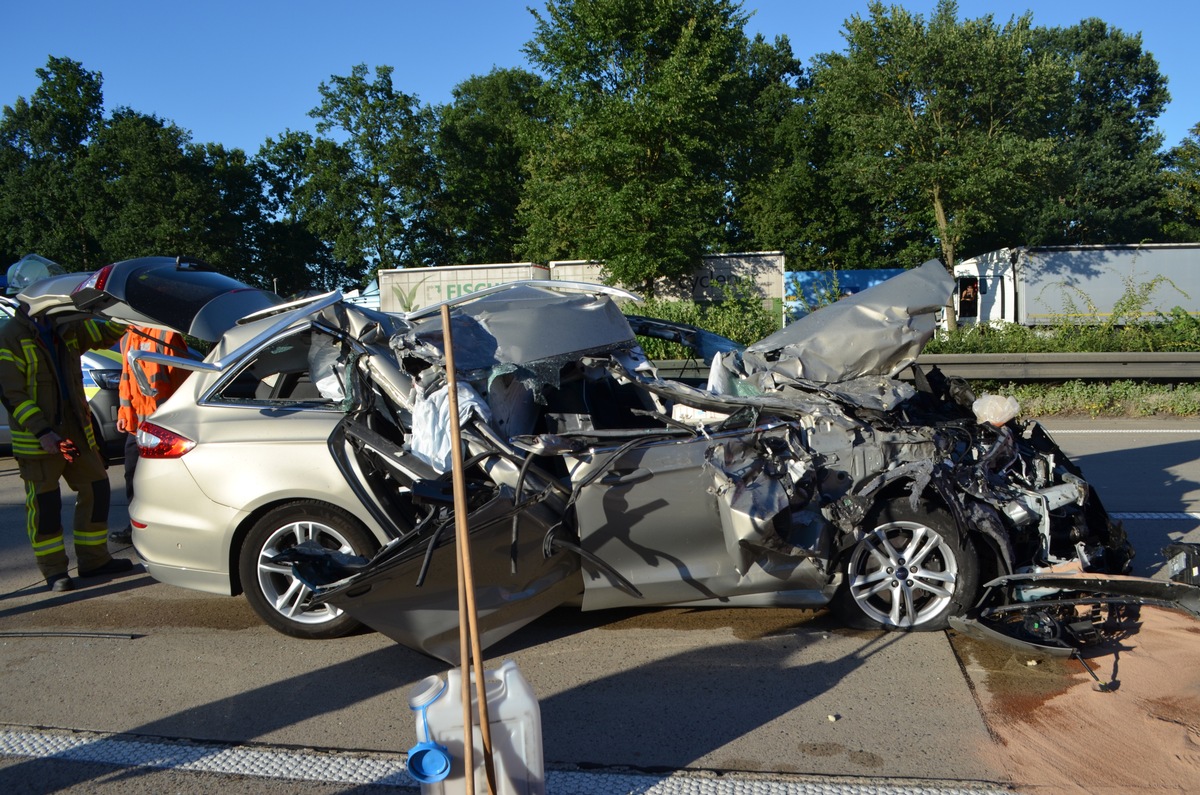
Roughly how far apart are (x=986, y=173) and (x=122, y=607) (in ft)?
87.2

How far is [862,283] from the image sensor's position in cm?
3061

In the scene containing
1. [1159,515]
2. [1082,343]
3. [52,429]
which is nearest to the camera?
[52,429]

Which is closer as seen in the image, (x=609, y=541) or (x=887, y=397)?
(x=609, y=541)

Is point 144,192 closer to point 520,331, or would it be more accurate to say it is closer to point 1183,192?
point 520,331

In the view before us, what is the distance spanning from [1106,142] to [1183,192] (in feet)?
21.3

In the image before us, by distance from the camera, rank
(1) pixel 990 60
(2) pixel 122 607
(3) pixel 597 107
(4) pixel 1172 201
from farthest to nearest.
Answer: (4) pixel 1172 201
(1) pixel 990 60
(3) pixel 597 107
(2) pixel 122 607

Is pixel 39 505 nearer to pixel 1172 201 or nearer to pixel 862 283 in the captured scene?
pixel 862 283

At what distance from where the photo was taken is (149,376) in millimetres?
6559

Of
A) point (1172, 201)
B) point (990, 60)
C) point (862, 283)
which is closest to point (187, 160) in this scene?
point (862, 283)

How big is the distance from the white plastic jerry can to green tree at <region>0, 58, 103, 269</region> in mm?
40466

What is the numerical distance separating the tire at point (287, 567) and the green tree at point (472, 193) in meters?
35.0

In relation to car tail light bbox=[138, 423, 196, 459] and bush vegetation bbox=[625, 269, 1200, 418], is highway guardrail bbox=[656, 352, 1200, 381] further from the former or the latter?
car tail light bbox=[138, 423, 196, 459]

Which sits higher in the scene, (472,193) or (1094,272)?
(472,193)

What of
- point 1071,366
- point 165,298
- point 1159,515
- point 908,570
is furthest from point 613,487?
point 1071,366
